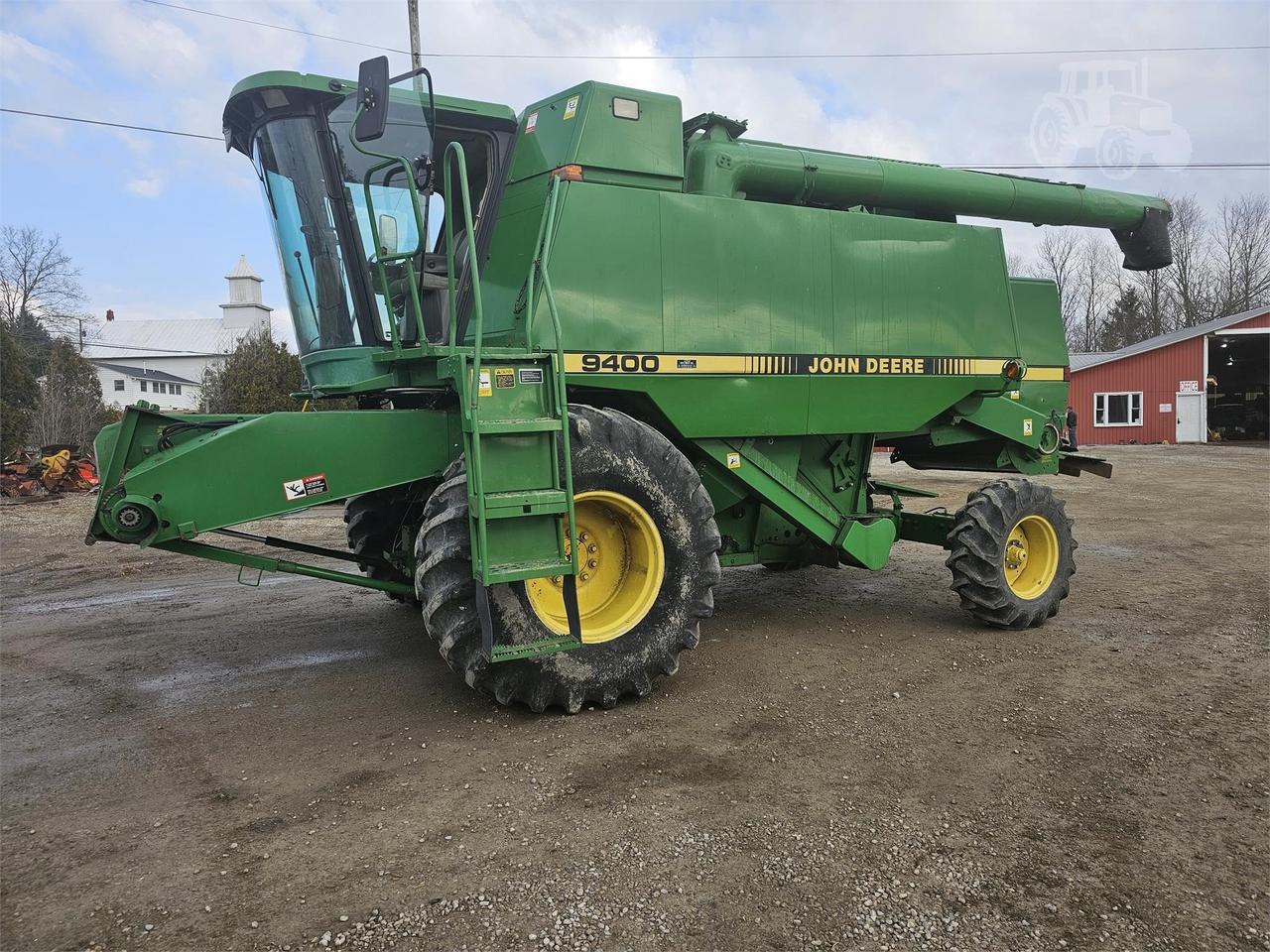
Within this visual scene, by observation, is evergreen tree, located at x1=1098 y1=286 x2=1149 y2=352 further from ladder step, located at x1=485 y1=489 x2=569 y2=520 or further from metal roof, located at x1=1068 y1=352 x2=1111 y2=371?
ladder step, located at x1=485 y1=489 x2=569 y2=520

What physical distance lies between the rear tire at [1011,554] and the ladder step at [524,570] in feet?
10.5

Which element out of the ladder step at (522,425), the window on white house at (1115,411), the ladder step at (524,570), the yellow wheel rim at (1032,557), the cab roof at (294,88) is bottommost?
the yellow wheel rim at (1032,557)

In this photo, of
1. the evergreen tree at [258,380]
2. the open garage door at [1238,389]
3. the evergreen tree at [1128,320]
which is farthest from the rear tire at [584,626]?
the evergreen tree at [1128,320]

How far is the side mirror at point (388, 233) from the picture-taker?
199 inches

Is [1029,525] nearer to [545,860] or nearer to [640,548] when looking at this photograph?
[640,548]

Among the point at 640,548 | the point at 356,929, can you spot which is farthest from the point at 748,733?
the point at 356,929

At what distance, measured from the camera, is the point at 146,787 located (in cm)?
360

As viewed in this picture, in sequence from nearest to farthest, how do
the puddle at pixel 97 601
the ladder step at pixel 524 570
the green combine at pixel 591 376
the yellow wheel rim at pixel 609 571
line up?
the ladder step at pixel 524 570 < the green combine at pixel 591 376 < the yellow wheel rim at pixel 609 571 < the puddle at pixel 97 601

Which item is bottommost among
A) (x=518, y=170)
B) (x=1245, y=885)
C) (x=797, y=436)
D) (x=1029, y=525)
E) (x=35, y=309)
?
(x=1245, y=885)

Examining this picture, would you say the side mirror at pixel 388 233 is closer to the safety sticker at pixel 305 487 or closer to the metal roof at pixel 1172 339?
the safety sticker at pixel 305 487

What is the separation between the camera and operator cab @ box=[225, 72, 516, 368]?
4941 mm

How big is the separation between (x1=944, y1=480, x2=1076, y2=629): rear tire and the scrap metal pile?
50.9ft

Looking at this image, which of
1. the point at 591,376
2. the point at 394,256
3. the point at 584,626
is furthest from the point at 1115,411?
the point at 394,256

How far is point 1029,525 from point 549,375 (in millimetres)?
4016
